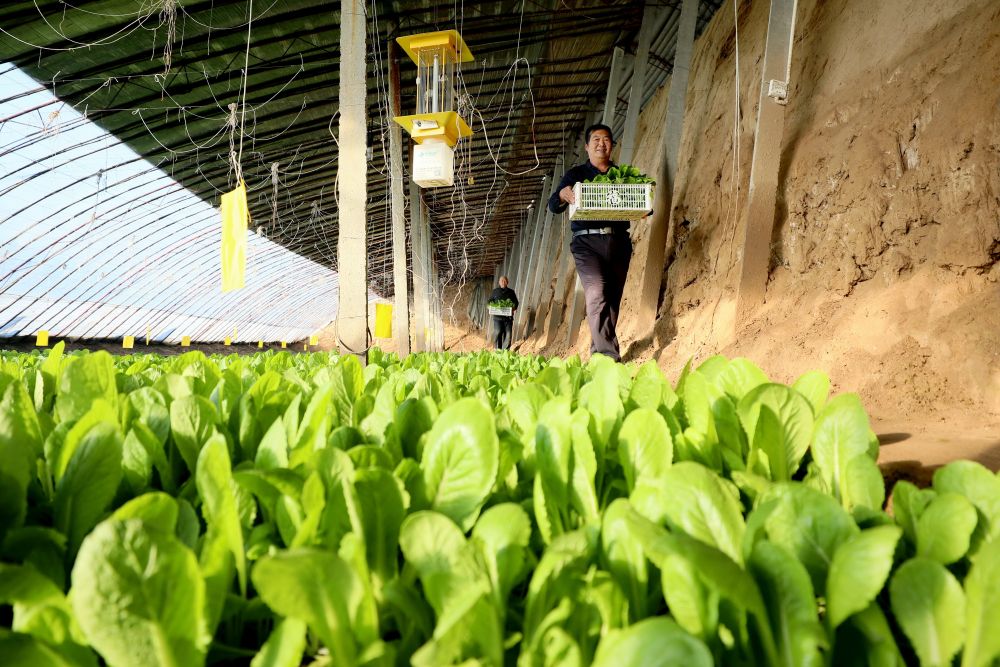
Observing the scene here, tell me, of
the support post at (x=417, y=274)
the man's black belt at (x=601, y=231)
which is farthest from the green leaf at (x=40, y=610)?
the support post at (x=417, y=274)

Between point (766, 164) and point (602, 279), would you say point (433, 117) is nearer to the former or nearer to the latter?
point (602, 279)

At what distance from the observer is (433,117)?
15.9 ft

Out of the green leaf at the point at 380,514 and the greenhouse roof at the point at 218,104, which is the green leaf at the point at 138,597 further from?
the greenhouse roof at the point at 218,104

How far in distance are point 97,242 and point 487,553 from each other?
19158 mm

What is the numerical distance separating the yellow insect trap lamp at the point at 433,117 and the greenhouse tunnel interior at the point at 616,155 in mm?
484

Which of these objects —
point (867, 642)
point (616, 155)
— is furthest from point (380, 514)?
point (616, 155)

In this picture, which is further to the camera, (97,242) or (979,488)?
(97,242)

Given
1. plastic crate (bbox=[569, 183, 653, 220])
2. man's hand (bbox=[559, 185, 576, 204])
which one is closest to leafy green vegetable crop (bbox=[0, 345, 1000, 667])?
plastic crate (bbox=[569, 183, 653, 220])

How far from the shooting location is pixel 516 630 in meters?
0.55

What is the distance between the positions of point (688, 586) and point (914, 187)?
359 centimetres

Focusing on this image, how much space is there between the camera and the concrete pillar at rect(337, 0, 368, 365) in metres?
4.29

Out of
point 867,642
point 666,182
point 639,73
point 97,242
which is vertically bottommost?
point 867,642

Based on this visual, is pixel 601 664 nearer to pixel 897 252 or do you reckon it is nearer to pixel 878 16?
pixel 897 252

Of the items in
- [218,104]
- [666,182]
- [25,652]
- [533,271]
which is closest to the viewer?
[25,652]
